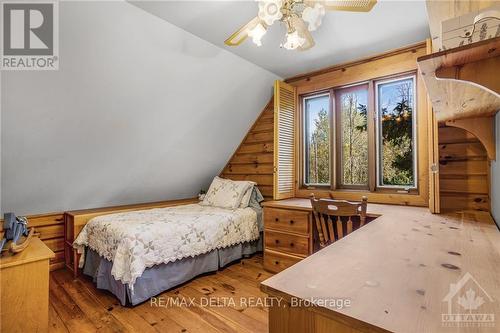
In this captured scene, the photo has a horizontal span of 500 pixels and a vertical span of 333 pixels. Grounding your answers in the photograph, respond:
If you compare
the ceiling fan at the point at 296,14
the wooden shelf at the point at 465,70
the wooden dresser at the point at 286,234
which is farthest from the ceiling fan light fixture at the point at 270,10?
the wooden dresser at the point at 286,234

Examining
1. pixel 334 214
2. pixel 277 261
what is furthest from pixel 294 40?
pixel 277 261

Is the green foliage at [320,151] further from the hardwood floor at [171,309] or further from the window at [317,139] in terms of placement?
the hardwood floor at [171,309]

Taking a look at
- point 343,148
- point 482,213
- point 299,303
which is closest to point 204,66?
point 343,148

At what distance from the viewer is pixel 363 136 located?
2744 millimetres

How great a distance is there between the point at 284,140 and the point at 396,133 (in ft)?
3.80

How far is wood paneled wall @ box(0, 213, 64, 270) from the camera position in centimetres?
270

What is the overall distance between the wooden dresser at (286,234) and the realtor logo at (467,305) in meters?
1.61

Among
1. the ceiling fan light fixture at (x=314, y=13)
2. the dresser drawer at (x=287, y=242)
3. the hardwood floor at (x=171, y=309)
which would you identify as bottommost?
the hardwood floor at (x=171, y=309)

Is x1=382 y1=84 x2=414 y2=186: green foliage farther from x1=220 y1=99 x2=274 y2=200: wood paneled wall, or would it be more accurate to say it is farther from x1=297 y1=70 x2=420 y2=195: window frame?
x1=220 y1=99 x2=274 y2=200: wood paneled wall

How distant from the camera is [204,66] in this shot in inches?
98.3

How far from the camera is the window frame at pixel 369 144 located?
2.41 m

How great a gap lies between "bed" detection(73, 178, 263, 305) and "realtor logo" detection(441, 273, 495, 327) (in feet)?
6.60

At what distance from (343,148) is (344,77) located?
784 millimetres

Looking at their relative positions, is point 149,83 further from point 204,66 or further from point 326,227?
point 326,227
